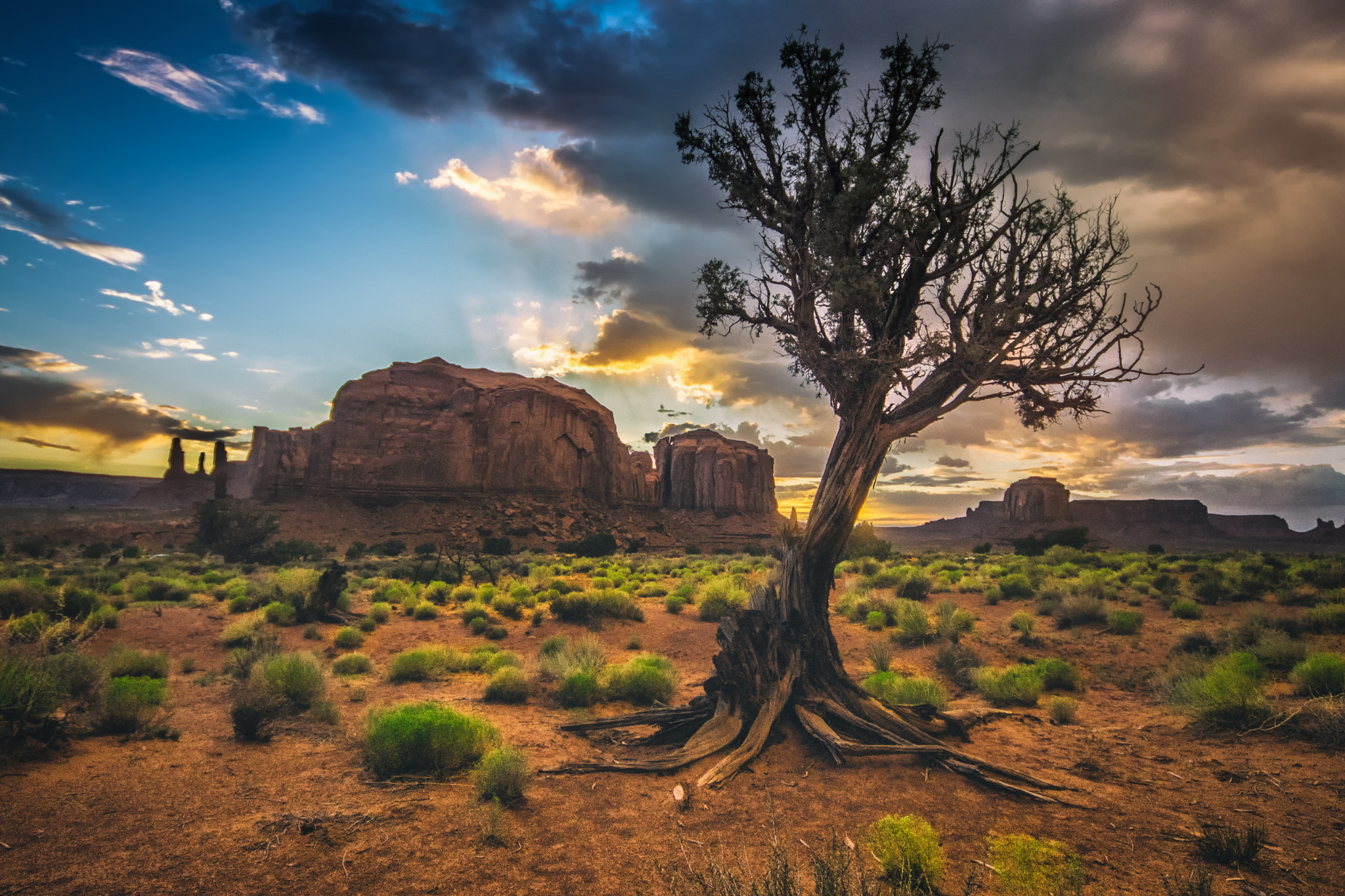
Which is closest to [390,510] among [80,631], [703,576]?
[703,576]

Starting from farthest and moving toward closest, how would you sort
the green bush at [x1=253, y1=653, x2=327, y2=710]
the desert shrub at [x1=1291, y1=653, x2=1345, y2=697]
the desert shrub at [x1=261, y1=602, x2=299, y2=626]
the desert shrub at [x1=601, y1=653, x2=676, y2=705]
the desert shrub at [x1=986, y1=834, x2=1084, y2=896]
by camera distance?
the desert shrub at [x1=261, y1=602, x2=299, y2=626], the desert shrub at [x1=601, y1=653, x2=676, y2=705], the green bush at [x1=253, y1=653, x2=327, y2=710], the desert shrub at [x1=1291, y1=653, x2=1345, y2=697], the desert shrub at [x1=986, y1=834, x2=1084, y2=896]

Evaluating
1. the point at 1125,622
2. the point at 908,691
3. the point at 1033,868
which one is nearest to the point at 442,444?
the point at 1125,622

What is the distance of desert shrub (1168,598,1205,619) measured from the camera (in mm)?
12734

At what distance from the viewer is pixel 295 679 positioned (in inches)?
320

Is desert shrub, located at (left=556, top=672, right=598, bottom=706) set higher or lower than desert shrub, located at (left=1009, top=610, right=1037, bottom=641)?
lower

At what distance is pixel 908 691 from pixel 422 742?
6346mm

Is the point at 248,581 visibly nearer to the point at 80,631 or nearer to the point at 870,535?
the point at 80,631

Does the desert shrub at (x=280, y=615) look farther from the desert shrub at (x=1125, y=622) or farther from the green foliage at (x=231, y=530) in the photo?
the green foliage at (x=231, y=530)

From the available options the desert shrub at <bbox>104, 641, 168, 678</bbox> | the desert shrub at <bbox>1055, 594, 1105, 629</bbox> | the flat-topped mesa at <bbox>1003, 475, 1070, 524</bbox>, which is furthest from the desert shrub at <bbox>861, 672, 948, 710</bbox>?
the flat-topped mesa at <bbox>1003, 475, 1070, 524</bbox>

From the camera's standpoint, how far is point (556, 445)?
72750 mm

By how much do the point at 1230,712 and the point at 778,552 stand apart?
5.48 metres

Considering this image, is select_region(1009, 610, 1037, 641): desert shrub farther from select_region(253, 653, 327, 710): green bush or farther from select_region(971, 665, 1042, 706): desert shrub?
select_region(253, 653, 327, 710): green bush

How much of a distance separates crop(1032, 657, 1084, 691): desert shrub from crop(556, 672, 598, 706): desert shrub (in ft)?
23.8

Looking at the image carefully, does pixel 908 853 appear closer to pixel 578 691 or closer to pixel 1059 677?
pixel 578 691
